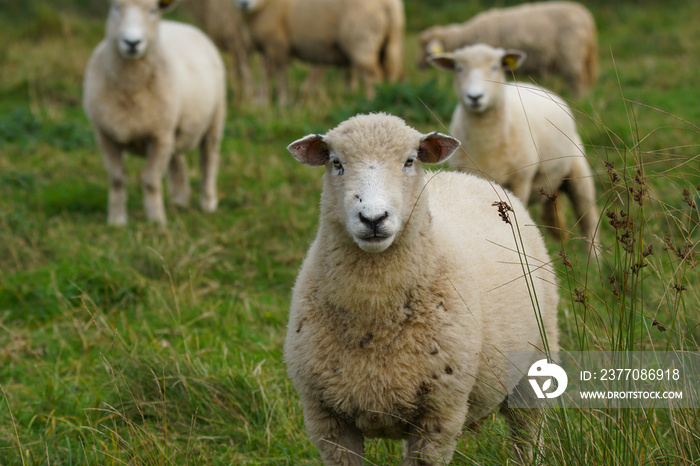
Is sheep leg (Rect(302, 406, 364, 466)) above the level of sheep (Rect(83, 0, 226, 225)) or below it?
above

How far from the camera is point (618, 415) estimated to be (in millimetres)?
2730

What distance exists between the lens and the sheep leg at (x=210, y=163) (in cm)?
854

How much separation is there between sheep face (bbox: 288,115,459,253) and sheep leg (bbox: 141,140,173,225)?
15.1 feet

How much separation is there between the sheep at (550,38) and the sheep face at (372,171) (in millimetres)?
10157

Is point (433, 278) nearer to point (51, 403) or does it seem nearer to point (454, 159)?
point (51, 403)

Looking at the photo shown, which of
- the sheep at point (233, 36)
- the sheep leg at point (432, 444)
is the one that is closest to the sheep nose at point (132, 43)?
the sheep leg at point (432, 444)

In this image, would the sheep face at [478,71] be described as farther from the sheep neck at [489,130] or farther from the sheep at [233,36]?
the sheep at [233,36]

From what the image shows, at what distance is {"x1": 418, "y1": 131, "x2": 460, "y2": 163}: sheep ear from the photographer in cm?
324

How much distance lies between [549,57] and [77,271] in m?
9.66

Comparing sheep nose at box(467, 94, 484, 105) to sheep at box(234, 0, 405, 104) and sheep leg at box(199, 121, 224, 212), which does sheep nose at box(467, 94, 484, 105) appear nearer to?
sheep leg at box(199, 121, 224, 212)

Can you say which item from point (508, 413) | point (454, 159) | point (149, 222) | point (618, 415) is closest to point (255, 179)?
point (149, 222)

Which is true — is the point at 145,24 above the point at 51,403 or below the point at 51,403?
above

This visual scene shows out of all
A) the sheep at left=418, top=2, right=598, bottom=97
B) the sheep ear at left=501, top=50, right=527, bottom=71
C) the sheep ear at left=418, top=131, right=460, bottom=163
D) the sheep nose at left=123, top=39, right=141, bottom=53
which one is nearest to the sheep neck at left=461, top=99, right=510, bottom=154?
the sheep ear at left=501, top=50, right=527, bottom=71

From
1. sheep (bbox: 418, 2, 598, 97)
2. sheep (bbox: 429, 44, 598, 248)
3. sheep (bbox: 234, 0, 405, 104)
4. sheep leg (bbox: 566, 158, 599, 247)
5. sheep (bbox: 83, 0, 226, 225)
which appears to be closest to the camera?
sheep (bbox: 429, 44, 598, 248)
